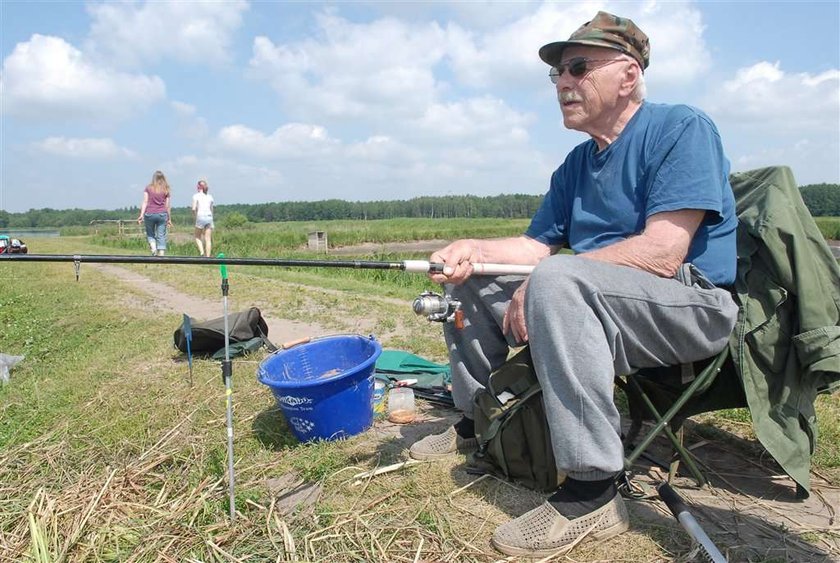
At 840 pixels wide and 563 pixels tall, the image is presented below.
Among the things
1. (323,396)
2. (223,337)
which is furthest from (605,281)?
(223,337)

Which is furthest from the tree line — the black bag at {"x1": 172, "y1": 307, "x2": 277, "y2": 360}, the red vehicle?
the black bag at {"x1": 172, "y1": 307, "x2": 277, "y2": 360}

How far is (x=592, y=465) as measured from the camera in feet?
7.04

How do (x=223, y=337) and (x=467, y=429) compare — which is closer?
(x=467, y=429)

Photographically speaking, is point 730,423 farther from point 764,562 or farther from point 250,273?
point 250,273

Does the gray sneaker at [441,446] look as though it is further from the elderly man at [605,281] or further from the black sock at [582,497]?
the black sock at [582,497]

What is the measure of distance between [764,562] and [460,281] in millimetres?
1613

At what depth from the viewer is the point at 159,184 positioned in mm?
14430

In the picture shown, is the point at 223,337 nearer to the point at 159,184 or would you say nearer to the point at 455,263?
the point at 455,263

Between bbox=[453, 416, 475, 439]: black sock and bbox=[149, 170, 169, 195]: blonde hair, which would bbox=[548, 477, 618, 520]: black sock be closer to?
bbox=[453, 416, 475, 439]: black sock

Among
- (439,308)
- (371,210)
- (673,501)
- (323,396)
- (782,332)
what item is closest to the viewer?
(673,501)

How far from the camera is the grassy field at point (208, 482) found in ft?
7.80

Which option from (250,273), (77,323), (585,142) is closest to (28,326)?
(77,323)

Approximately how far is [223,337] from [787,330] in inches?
174

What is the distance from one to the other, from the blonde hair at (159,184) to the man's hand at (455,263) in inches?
520
